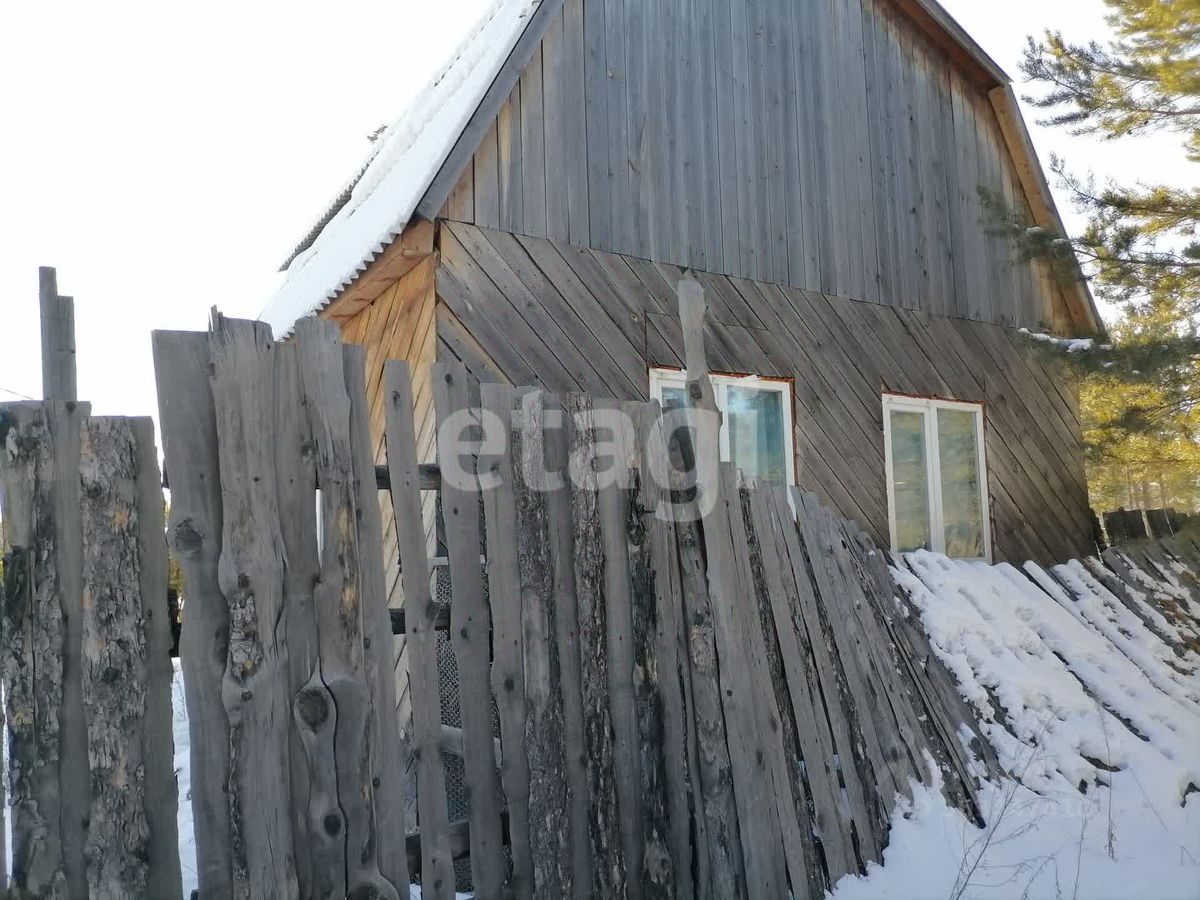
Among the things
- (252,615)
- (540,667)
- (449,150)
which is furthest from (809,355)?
(252,615)

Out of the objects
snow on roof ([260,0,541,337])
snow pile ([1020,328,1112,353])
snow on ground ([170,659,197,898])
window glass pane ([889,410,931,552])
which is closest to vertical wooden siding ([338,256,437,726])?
snow on roof ([260,0,541,337])

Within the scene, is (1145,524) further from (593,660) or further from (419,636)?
(419,636)

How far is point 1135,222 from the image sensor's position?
8.51 metres

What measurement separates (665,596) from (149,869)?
1887mm

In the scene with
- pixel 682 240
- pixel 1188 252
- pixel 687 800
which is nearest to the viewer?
pixel 687 800

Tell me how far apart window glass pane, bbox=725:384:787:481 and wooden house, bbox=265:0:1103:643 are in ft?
0.06

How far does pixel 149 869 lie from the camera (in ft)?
8.52

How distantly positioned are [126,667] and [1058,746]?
187 inches

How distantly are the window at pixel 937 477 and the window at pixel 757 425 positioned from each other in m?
1.21

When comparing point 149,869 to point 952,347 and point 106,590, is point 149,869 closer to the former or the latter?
point 106,590

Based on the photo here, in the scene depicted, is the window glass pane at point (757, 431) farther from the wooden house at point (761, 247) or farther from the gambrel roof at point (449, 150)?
the gambrel roof at point (449, 150)

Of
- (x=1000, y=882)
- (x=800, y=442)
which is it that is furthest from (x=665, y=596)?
(x=800, y=442)

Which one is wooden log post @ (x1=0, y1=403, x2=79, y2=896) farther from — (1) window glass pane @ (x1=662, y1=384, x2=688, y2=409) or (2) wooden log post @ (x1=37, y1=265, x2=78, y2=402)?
(1) window glass pane @ (x1=662, y1=384, x2=688, y2=409)

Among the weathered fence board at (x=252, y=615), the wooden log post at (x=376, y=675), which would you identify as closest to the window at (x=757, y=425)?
the wooden log post at (x=376, y=675)
